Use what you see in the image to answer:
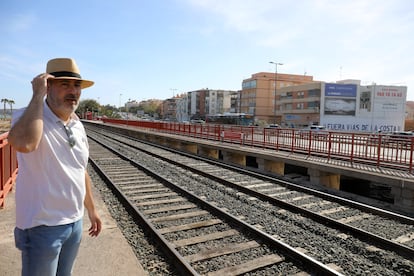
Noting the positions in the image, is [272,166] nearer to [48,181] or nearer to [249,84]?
[48,181]

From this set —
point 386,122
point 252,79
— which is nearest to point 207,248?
point 386,122

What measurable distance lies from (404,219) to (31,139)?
7.01 meters

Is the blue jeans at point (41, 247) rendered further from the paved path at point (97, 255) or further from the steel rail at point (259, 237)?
the steel rail at point (259, 237)

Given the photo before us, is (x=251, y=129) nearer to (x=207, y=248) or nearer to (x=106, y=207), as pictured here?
(x=106, y=207)

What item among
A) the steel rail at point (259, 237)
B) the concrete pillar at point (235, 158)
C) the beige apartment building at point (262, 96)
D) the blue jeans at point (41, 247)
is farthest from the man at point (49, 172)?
the beige apartment building at point (262, 96)

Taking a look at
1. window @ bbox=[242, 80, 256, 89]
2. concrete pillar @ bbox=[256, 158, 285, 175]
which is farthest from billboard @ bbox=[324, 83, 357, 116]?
concrete pillar @ bbox=[256, 158, 285, 175]

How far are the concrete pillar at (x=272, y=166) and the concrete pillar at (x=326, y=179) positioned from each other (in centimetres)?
216

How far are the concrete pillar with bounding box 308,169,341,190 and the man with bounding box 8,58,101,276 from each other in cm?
950

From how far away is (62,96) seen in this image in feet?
6.53

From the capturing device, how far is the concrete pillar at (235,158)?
15133 millimetres

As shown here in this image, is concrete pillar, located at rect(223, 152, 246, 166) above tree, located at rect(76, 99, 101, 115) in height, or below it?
below

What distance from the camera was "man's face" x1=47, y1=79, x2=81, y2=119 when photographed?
6.42ft

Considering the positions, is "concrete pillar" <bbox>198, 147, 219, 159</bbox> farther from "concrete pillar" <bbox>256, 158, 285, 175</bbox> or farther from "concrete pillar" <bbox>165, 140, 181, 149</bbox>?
"concrete pillar" <bbox>256, 158, 285, 175</bbox>

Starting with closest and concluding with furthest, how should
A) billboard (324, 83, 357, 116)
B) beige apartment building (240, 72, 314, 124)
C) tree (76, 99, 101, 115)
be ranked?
billboard (324, 83, 357, 116)
beige apartment building (240, 72, 314, 124)
tree (76, 99, 101, 115)
